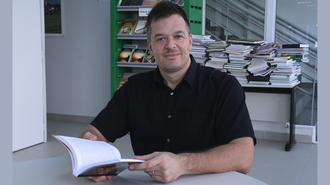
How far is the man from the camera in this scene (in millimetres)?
1346

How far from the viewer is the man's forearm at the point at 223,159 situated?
1024 mm

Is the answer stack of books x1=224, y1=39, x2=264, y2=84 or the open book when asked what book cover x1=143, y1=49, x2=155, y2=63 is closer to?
stack of books x1=224, y1=39, x2=264, y2=84

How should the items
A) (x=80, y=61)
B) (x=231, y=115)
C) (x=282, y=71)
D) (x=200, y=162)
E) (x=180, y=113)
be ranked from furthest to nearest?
(x=80, y=61) < (x=282, y=71) < (x=180, y=113) < (x=231, y=115) < (x=200, y=162)

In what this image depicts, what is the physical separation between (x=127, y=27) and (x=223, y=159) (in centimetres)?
355

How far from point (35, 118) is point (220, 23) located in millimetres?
2787

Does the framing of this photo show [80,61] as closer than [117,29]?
No

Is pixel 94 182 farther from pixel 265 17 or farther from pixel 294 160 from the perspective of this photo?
pixel 265 17

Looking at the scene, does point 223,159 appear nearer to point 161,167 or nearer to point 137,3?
point 161,167

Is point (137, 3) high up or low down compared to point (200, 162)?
up

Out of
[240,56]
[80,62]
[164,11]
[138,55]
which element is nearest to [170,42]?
[164,11]

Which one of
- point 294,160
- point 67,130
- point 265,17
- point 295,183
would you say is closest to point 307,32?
point 265,17

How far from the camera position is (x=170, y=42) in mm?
1468

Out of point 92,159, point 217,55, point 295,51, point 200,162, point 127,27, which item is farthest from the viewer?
point 127,27

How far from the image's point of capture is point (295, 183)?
2.64 m
